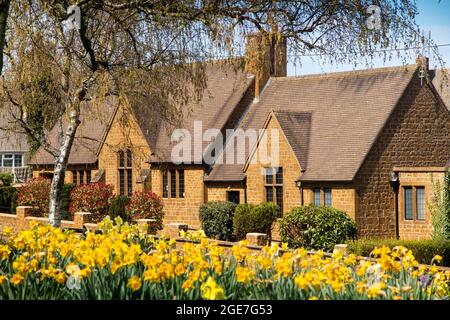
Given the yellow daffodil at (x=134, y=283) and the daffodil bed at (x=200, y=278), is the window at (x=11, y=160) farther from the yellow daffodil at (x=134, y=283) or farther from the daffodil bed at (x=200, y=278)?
the yellow daffodil at (x=134, y=283)

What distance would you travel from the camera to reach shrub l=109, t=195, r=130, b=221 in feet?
125

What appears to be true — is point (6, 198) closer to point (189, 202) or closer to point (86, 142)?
point (86, 142)

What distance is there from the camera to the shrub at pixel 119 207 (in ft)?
125

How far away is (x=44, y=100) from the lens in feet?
84.5

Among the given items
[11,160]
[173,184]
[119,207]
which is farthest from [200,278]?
[11,160]

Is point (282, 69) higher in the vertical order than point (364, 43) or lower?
higher

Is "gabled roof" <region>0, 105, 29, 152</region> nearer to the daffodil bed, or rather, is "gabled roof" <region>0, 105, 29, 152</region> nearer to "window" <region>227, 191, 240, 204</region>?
"window" <region>227, 191, 240, 204</region>

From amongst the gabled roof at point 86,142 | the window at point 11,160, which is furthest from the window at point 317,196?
the window at point 11,160

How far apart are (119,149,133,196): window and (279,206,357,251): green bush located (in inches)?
622

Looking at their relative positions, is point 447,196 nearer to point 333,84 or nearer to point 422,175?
point 422,175

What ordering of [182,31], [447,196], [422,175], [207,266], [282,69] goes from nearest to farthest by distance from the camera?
[207,266] < [182,31] < [447,196] < [422,175] < [282,69]
